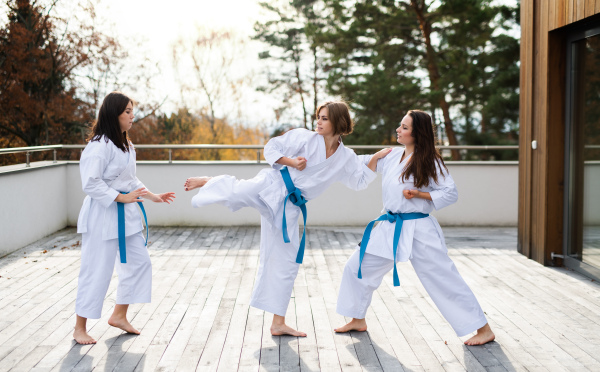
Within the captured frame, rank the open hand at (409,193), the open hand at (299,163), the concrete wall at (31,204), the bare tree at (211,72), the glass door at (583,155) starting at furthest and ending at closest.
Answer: the bare tree at (211,72) < the concrete wall at (31,204) < the glass door at (583,155) < the open hand at (299,163) < the open hand at (409,193)

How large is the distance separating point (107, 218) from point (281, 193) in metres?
0.86

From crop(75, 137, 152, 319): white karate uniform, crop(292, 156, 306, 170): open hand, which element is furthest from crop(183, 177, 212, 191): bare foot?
crop(292, 156, 306, 170): open hand

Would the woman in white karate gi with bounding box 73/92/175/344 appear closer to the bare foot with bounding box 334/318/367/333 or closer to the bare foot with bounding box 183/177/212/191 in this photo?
the bare foot with bounding box 183/177/212/191

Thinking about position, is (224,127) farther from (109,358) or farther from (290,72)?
(109,358)

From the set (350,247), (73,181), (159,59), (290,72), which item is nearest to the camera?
(350,247)

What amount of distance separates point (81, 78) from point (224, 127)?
13.5 feet

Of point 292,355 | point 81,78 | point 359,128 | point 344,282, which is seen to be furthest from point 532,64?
point 81,78

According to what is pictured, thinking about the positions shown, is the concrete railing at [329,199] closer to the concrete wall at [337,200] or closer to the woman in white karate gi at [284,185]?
the concrete wall at [337,200]

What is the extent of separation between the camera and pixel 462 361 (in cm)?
275

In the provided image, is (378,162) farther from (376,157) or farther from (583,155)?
(583,155)

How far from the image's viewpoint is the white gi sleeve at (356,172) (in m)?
3.21

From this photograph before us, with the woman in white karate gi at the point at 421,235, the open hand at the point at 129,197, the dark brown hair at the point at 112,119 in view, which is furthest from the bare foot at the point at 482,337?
the dark brown hair at the point at 112,119

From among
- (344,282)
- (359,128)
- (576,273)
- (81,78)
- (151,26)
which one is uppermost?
(151,26)

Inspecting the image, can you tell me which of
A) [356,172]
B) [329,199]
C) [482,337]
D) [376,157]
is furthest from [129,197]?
[329,199]
